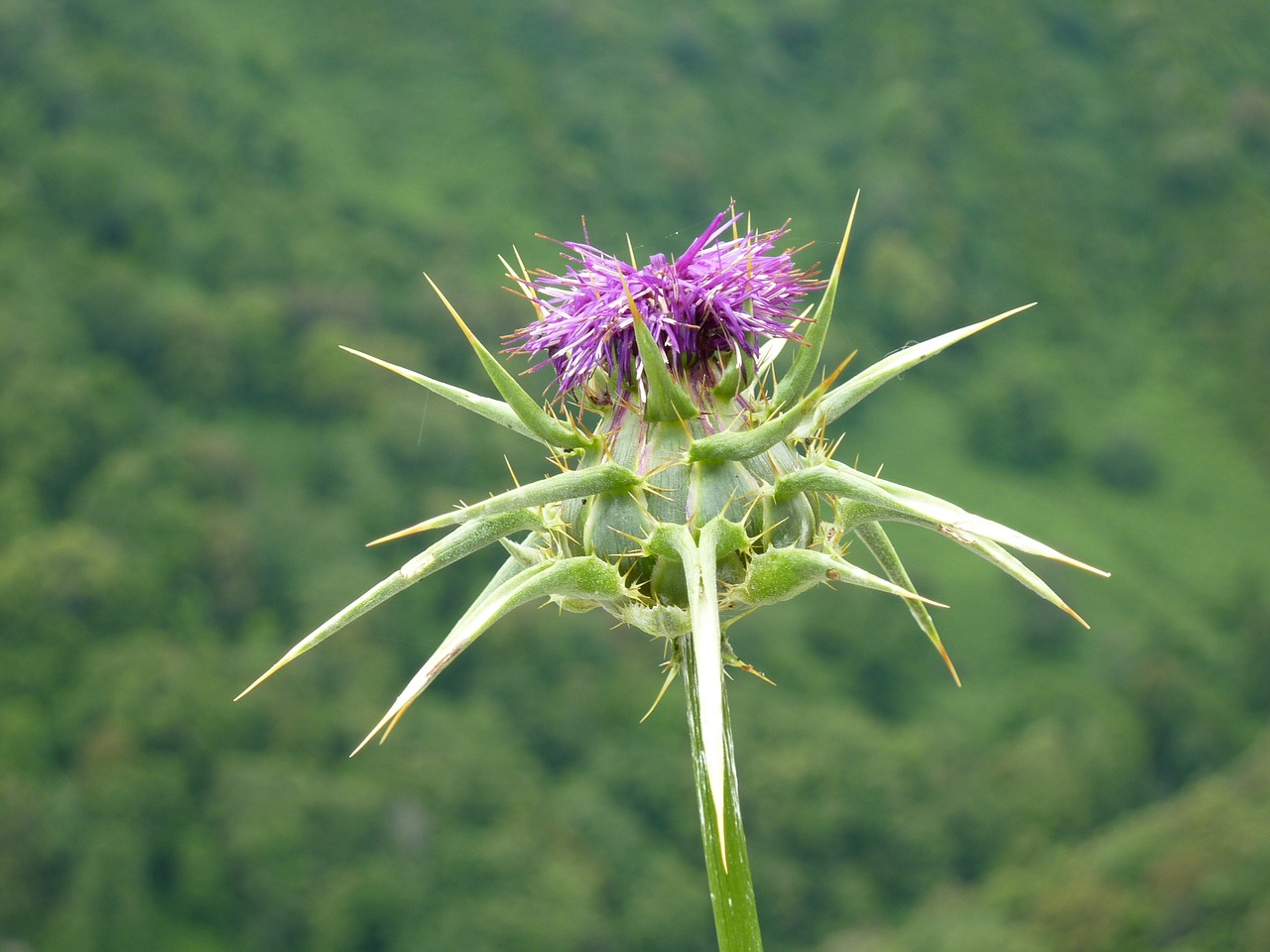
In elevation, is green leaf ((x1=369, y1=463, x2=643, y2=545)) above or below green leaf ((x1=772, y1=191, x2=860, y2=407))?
below

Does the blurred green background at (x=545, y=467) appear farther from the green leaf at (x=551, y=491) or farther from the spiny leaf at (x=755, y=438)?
the green leaf at (x=551, y=491)

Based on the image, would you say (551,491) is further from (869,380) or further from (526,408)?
(869,380)

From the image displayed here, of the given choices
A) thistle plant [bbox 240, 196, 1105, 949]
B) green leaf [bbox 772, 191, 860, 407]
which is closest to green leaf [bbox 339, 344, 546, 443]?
thistle plant [bbox 240, 196, 1105, 949]

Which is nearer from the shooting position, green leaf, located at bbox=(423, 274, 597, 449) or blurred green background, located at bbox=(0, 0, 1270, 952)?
green leaf, located at bbox=(423, 274, 597, 449)

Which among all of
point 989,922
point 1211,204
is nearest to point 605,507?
point 989,922

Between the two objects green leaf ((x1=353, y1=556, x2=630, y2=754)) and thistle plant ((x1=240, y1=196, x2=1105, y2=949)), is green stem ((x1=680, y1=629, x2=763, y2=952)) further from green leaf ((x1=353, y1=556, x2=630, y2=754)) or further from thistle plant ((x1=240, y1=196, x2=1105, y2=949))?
green leaf ((x1=353, y1=556, x2=630, y2=754))

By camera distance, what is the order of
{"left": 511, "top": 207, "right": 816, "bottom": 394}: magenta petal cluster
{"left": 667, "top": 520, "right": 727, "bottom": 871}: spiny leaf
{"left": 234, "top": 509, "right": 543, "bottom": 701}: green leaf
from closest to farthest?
{"left": 667, "top": 520, "right": 727, "bottom": 871}: spiny leaf, {"left": 234, "top": 509, "right": 543, "bottom": 701}: green leaf, {"left": 511, "top": 207, "right": 816, "bottom": 394}: magenta petal cluster

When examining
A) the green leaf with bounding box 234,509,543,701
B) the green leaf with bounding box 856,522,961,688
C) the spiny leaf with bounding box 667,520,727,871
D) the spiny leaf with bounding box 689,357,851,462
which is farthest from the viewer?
the green leaf with bounding box 856,522,961,688

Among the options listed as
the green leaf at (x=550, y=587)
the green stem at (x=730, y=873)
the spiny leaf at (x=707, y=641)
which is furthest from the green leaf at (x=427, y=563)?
the green stem at (x=730, y=873)

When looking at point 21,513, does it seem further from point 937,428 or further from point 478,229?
point 937,428
